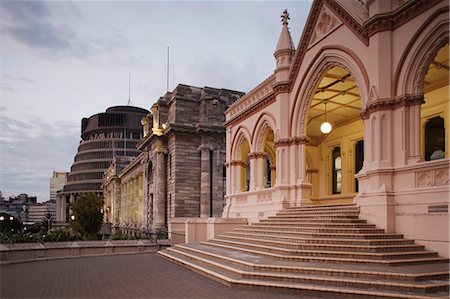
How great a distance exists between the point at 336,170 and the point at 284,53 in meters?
8.12

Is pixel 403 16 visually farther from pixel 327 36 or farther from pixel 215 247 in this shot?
pixel 215 247

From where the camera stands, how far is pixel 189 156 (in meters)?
35.5

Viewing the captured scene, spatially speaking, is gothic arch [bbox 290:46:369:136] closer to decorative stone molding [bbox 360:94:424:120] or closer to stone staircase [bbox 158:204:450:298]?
decorative stone molding [bbox 360:94:424:120]

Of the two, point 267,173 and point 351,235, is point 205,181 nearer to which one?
point 267,173

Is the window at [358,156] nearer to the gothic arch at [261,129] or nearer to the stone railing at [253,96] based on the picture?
the gothic arch at [261,129]

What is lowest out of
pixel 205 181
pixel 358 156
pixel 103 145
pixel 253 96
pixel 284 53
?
pixel 205 181

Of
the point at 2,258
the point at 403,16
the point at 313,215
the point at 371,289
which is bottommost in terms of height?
the point at 2,258

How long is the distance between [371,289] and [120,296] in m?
5.97

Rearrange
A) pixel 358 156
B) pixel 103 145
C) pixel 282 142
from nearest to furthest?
pixel 282 142
pixel 358 156
pixel 103 145

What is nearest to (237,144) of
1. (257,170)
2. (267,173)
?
(257,170)

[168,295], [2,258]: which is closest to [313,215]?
[168,295]

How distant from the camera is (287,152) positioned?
18469 millimetres

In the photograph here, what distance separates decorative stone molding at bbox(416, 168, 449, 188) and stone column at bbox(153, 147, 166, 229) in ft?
89.6

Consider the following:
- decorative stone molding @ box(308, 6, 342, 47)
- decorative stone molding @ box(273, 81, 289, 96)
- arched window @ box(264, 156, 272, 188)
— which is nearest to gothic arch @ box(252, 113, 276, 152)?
decorative stone molding @ box(273, 81, 289, 96)
